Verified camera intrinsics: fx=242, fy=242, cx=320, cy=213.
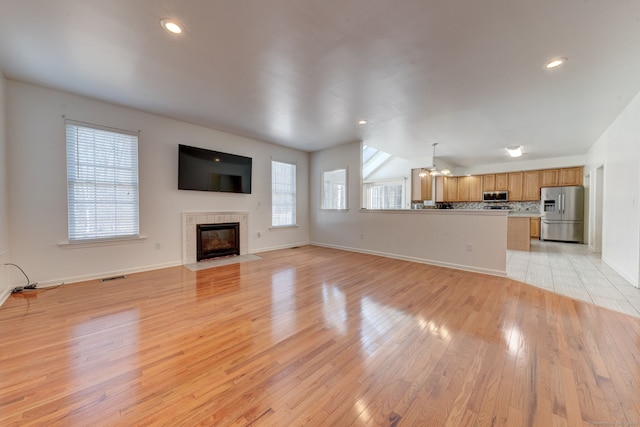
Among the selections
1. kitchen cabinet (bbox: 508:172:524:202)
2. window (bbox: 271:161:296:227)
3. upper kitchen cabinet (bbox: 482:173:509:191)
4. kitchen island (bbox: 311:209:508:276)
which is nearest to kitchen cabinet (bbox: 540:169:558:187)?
kitchen cabinet (bbox: 508:172:524:202)

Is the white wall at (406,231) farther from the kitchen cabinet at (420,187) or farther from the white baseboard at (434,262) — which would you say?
the kitchen cabinet at (420,187)

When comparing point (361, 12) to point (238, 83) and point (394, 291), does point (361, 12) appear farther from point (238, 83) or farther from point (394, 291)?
point (394, 291)

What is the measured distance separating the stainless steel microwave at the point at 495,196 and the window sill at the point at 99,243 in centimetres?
971

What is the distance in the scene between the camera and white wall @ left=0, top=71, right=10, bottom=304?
290cm

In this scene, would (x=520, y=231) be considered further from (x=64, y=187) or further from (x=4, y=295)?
(x=4, y=295)

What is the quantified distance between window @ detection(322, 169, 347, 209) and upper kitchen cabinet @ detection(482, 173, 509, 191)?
5.49 m

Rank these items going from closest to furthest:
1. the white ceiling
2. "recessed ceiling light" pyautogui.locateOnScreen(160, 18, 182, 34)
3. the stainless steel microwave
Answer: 1. the white ceiling
2. "recessed ceiling light" pyautogui.locateOnScreen(160, 18, 182, 34)
3. the stainless steel microwave

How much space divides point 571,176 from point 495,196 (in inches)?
73.2

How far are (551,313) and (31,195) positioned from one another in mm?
6465

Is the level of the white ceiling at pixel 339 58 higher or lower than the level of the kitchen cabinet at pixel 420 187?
higher

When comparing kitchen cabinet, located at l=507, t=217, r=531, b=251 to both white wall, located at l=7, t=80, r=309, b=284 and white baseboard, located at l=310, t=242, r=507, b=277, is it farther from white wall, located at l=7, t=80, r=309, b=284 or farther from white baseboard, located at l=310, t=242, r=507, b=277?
white wall, located at l=7, t=80, r=309, b=284

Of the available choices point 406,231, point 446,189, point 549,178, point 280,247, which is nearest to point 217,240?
point 280,247

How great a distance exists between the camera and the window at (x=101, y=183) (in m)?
3.53

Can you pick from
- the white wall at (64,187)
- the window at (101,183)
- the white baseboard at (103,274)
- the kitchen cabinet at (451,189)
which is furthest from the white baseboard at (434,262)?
the kitchen cabinet at (451,189)
